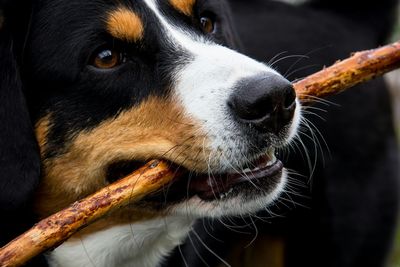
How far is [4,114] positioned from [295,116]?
3.52 ft

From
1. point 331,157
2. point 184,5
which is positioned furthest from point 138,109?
point 331,157

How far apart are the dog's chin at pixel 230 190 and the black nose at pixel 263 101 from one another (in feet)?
0.70

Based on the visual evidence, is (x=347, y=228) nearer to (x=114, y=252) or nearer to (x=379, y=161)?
(x=379, y=161)

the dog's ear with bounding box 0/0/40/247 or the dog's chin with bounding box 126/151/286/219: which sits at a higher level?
the dog's ear with bounding box 0/0/40/247

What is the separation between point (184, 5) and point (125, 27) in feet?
1.10

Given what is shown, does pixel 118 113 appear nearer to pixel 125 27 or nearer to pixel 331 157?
pixel 125 27

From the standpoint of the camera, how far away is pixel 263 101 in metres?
2.73

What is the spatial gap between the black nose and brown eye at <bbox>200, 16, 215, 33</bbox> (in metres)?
0.70

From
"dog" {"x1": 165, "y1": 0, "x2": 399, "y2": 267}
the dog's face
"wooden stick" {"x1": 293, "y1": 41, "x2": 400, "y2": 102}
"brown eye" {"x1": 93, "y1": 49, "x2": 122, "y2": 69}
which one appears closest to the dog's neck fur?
the dog's face

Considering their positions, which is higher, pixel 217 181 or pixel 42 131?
pixel 42 131

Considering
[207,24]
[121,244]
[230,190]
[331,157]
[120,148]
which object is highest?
[207,24]

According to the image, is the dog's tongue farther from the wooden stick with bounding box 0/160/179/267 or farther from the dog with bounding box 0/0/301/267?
the wooden stick with bounding box 0/160/179/267

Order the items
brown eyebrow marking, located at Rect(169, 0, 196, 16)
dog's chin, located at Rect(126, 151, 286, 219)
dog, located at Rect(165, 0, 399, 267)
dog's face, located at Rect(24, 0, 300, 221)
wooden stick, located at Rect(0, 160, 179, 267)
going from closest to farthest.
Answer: wooden stick, located at Rect(0, 160, 179, 267) < dog's face, located at Rect(24, 0, 300, 221) < dog's chin, located at Rect(126, 151, 286, 219) < brown eyebrow marking, located at Rect(169, 0, 196, 16) < dog, located at Rect(165, 0, 399, 267)

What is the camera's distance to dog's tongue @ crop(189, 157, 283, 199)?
2986 mm
